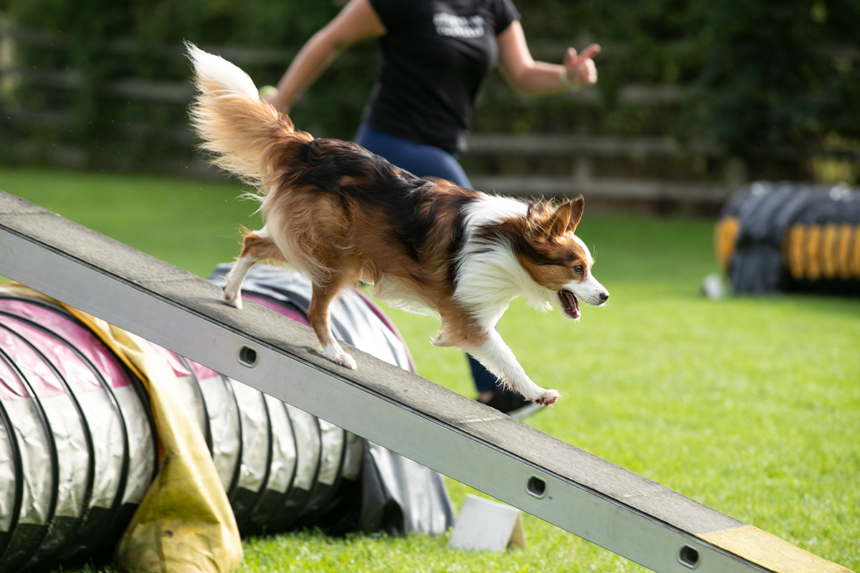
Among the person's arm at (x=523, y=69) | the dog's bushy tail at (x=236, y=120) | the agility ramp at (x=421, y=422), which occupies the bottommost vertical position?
the agility ramp at (x=421, y=422)

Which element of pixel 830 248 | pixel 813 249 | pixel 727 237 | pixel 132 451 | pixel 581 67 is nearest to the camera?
pixel 132 451

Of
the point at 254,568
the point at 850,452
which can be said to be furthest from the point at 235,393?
the point at 850,452

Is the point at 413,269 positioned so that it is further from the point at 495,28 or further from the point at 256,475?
the point at 495,28

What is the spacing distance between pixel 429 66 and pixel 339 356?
1623 mm

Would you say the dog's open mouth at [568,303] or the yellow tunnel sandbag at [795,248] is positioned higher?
the yellow tunnel sandbag at [795,248]

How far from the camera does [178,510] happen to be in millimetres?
2666

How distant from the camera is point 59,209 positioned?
41.1ft

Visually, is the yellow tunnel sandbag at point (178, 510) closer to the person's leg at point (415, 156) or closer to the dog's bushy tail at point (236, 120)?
the dog's bushy tail at point (236, 120)

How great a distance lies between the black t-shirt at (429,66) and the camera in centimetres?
363

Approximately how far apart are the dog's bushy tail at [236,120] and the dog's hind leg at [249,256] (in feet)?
0.50

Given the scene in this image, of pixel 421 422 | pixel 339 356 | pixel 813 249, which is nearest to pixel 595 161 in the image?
pixel 813 249

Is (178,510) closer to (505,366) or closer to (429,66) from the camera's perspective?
(505,366)

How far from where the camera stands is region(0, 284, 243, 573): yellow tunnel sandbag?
8.64 feet

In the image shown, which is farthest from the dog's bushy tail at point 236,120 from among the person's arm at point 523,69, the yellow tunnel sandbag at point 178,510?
the person's arm at point 523,69
